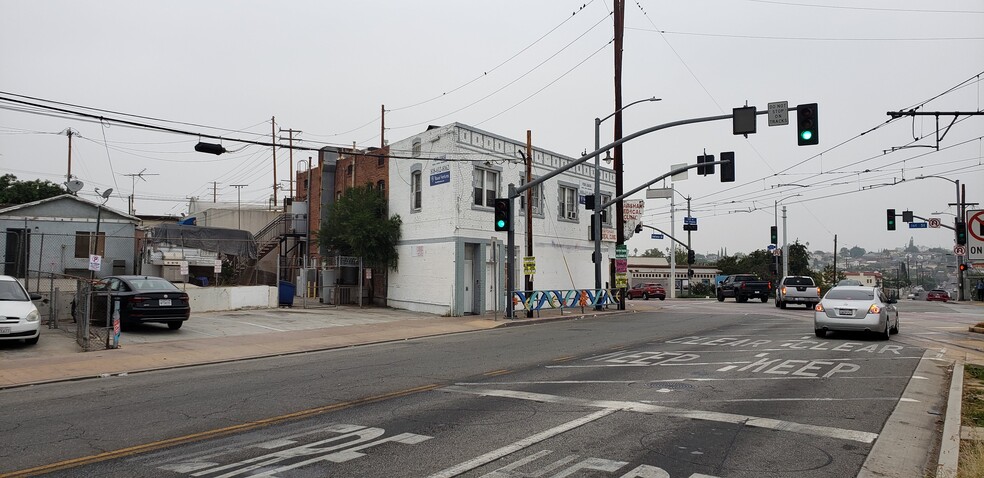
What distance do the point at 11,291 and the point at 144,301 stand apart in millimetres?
2921

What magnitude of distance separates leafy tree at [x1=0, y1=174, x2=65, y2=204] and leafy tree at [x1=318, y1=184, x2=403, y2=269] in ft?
120

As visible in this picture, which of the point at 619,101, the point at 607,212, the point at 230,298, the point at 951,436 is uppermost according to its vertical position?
the point at 619,101

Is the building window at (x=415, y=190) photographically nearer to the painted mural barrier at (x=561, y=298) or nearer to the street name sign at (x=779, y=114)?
the painted mural barrier at (x=561, y=298)

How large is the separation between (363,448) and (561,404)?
9.89ft

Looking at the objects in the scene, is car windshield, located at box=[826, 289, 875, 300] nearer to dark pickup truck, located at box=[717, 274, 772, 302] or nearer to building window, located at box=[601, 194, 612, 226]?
building window, located at box=[601, 194, 612, 226]

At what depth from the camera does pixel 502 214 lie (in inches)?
890

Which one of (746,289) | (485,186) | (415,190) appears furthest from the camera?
(746,289)

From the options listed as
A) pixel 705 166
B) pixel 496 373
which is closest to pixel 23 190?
pixel 705 166

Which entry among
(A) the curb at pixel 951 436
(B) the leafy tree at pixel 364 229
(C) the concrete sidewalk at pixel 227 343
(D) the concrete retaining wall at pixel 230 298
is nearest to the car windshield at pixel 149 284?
(C) the concrete sidewalk at pixel 227 343

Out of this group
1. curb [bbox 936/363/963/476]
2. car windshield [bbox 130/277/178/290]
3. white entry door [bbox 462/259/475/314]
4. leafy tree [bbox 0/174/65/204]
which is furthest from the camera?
leafy tree [bbox 0/174/65/204]

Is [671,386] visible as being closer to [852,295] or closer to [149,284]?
[852,295]

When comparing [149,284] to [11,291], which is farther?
[149,284]

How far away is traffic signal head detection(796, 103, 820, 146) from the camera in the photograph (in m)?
16.4

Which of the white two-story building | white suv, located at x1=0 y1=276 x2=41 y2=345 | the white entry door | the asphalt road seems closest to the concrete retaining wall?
the white two-story building
